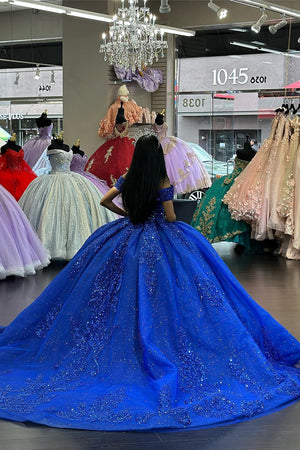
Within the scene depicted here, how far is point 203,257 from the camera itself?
152 inches

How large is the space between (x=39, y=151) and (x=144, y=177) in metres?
6.62

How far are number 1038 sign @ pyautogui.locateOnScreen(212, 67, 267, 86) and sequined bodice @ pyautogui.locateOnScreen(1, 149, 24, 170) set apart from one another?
19.4 ft

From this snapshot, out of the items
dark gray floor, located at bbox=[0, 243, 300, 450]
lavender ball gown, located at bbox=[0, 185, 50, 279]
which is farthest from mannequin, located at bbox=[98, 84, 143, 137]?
dark gray floor, located at bbox=[0, 243, 300, 450]

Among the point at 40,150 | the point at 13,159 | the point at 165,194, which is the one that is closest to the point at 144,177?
the point at 165,194

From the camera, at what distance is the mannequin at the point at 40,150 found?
33.4 feet

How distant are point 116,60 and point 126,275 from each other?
7.73m

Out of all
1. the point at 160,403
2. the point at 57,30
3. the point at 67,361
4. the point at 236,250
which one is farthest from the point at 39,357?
the point at 57,30

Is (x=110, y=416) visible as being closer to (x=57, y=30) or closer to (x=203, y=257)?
(x=203, y=257)

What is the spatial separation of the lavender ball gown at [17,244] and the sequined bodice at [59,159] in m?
1.06

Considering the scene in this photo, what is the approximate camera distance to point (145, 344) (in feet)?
11.2

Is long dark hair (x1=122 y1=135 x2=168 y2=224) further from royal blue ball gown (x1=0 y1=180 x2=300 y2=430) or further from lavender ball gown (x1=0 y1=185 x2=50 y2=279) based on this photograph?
lavender ball gown (x1=0 y1=185 x2=50 y2=279)

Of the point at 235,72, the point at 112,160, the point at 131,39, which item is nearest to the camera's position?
the point at 112,160

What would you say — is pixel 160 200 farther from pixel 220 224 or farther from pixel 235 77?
pixel 235 77

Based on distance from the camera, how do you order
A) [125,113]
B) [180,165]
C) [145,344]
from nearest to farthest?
[145,344]
[180,165]
[125,113]
